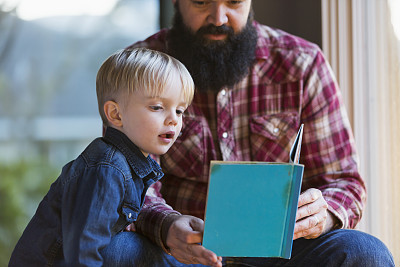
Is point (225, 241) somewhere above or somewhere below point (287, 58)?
below

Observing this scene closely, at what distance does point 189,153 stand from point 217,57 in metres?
0.36

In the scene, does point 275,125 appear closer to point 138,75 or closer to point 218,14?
point 218,14

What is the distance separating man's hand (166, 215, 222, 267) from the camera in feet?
4.28

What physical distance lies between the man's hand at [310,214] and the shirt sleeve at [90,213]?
48cm

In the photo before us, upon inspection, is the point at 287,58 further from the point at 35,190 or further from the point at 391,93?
the point at 35,190

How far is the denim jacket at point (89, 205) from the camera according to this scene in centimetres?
130

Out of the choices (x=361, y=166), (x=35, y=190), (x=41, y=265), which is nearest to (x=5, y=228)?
(x=35, y=190)

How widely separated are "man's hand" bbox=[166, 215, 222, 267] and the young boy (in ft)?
0.42

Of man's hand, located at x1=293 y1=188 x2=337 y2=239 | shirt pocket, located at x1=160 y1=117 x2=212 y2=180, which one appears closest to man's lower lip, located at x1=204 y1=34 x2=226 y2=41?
shirt pocket, located at x1=160 y1=117 x2=212 y2=180

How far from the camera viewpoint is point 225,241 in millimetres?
1297

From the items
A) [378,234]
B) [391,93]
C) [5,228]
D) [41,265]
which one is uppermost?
[391,93]

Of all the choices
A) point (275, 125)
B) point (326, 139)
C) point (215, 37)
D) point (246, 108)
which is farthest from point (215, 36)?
point (326, 139)

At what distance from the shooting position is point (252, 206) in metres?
1.27

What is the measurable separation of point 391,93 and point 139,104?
1.07 metres
